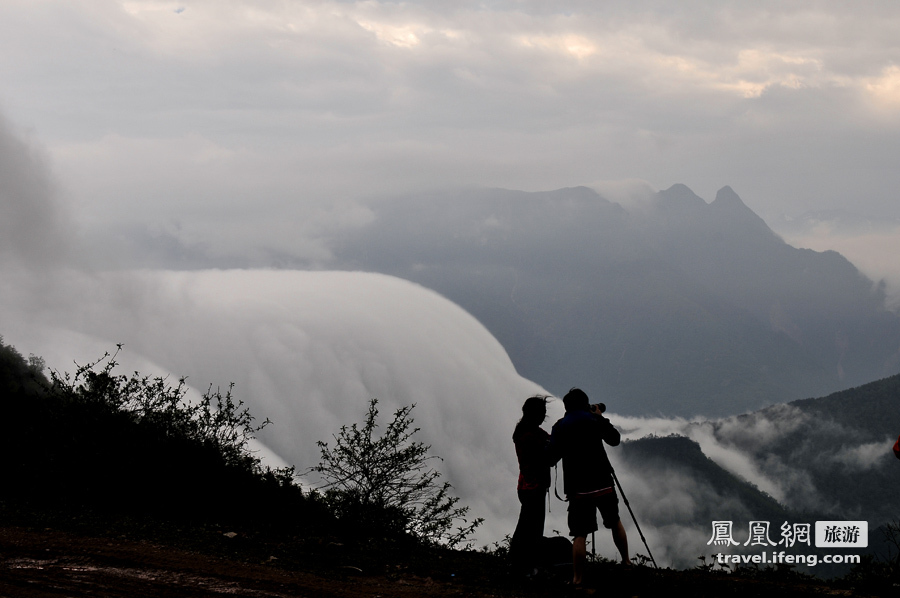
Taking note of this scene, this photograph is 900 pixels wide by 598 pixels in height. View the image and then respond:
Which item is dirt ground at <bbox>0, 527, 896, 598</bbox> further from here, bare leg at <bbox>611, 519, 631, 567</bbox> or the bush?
the bush

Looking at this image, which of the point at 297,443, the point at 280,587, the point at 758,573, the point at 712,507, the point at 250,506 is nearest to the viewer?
the point at 280,587

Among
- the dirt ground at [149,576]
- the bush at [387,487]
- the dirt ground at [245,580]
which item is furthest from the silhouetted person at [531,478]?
the bush at [387,487]

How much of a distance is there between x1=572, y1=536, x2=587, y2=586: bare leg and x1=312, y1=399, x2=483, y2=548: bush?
4.38 metres

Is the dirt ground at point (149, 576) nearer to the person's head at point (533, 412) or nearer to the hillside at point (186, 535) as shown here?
the hillside at point (186, 535)

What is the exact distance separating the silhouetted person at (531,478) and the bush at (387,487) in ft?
12.0

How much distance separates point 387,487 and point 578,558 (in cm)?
546

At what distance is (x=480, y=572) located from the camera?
31.2ft

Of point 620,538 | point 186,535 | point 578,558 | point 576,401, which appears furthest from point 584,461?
point 186,535

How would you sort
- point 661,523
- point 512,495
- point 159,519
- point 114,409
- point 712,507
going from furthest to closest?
point 712,507, point 661,523, point 512,495, point 114,409, point 159,519

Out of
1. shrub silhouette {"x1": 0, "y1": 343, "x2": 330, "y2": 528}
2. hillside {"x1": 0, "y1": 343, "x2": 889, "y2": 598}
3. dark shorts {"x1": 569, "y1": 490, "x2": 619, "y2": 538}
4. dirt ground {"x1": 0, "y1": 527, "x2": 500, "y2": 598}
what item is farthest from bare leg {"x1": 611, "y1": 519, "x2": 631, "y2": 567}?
shrub silhouette {"x1": 0, "y1": 343, "x2": 330, "y2": 528}

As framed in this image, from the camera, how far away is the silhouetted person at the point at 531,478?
8914 mm

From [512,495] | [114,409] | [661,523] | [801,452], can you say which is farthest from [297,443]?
[801,452]

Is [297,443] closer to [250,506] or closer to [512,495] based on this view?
[512,495]

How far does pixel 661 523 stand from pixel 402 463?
4719 inches
